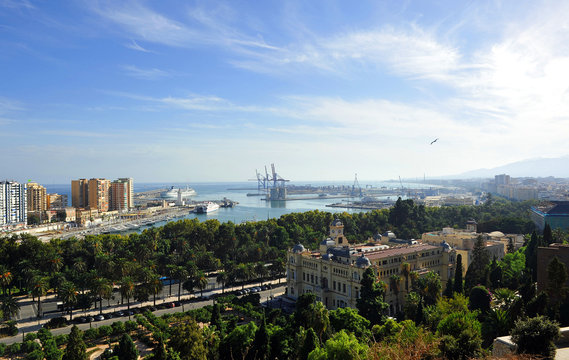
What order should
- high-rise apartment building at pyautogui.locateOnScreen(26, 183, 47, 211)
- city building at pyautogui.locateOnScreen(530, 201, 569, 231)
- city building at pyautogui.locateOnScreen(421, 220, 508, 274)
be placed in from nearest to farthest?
city building at pyautogui.locateOnScreen(421, 220, 508, 274) < city building at pyautogui.locateOnScreen(530, 201, 569, 231) < high-rise apartment building at pyautogui.locateOnScreen(26, 183, 47, 211)

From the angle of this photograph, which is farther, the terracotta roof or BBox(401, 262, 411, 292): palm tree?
the terracotta roof

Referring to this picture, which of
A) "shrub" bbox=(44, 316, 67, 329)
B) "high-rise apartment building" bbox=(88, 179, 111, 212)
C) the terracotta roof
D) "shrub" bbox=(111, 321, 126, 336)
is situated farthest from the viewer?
"high-rise apartment building" bbox=(88, 179, 111, 212)

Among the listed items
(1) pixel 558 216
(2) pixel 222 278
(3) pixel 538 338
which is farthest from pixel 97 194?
(3) pixel 538 338

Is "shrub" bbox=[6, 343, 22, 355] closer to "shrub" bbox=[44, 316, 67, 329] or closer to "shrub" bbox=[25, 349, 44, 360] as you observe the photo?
"shrub" bbox=[25, 349, 44, 360]

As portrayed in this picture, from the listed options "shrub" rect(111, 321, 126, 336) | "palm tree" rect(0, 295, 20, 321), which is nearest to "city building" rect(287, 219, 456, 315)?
"shrub" rect(111, 321, 126, 336)

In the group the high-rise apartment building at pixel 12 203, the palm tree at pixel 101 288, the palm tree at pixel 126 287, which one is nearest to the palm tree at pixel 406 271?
the palm tree at pixel 126 287

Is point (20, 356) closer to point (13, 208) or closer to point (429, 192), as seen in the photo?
point (13, 208)

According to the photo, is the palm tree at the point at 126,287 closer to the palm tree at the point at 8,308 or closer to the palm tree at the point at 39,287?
the palm tree at the point at 39,287
